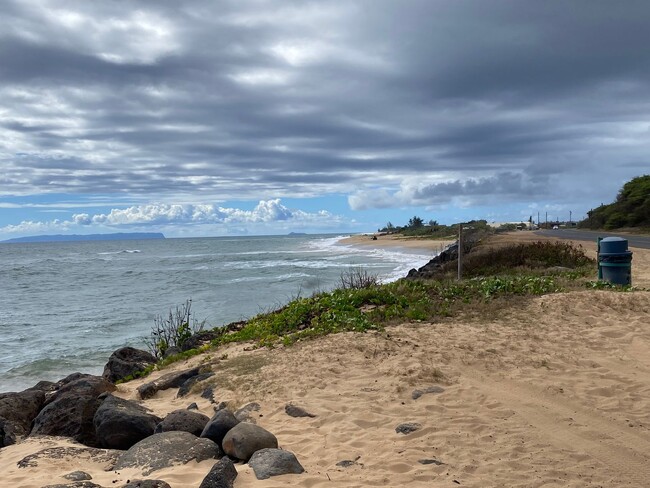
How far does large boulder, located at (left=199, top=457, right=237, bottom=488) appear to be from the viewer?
4668 millimetres

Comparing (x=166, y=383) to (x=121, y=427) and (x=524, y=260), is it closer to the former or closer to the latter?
(x=121, y=427)

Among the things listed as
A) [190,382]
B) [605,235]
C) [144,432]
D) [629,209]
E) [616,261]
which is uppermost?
[629,209]

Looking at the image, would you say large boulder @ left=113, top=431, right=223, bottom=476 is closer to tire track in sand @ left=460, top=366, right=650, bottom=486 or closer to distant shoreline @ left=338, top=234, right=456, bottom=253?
tire track in sand @ left=460, top=366, right=650, bottom=486

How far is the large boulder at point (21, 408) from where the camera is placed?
8047 millimetres

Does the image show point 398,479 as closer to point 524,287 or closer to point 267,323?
point 267,323

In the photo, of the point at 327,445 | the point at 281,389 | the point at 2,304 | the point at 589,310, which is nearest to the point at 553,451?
the point at 327,445

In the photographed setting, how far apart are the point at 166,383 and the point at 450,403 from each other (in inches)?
178

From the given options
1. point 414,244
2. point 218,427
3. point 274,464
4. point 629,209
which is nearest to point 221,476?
point 274,464

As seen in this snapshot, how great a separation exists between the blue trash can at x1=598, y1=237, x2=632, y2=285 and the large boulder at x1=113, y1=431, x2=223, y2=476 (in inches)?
416

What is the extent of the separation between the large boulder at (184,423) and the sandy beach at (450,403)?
668 mm

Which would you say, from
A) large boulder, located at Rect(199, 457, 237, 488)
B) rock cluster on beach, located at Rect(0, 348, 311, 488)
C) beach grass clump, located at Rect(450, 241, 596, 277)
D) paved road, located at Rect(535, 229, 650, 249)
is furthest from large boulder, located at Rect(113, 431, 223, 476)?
paved road, located at Rect(535, 229, 650, 249)

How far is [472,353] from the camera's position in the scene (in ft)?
26.5

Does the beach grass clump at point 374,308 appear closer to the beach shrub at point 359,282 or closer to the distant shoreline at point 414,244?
the beach shrub at point 359,282

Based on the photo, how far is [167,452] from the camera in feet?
18.5
